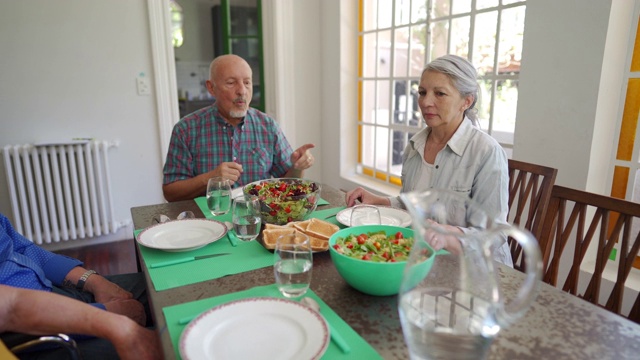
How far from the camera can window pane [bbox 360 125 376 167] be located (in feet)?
11.9

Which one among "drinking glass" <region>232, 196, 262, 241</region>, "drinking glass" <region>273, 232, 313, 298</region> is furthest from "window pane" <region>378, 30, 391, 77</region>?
"drinking glass" <region>273, 232, 313, 298</region>

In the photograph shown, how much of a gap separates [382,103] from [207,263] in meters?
2.59

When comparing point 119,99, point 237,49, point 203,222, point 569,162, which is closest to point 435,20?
point 569,162

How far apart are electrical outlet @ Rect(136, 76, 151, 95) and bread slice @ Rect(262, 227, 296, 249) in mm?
2426

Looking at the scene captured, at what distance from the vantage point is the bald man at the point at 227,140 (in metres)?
2.08

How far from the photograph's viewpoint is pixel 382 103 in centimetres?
342

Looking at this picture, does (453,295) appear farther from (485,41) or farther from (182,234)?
(485,41)

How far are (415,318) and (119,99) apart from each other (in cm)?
308

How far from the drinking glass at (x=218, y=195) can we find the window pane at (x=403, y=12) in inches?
84.5

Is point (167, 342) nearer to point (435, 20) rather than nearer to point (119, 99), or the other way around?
point (435, 20)

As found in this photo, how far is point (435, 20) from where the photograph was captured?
2744 mm

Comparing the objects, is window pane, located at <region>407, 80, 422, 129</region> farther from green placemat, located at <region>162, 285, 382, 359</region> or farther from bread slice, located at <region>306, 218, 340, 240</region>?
green placemat, located at <region>162, 285, 382, 359</region>

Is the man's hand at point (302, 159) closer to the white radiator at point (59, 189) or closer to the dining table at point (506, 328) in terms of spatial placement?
the dining table at point (506, 328)

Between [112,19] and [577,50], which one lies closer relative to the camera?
[577,50]
